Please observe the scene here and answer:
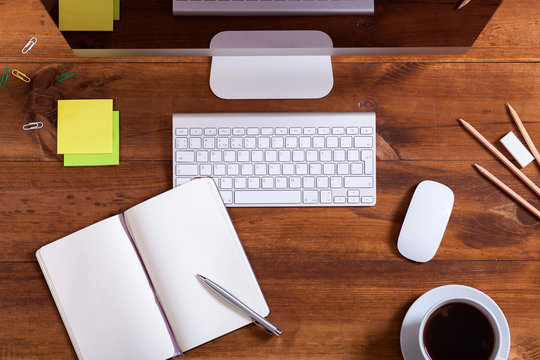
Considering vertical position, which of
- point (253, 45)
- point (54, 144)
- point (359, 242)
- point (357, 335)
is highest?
point (253, 45)

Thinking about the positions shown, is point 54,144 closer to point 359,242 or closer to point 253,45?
point 253,45

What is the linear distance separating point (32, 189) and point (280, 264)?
429 mm

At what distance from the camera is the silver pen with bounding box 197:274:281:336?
0.73 meters

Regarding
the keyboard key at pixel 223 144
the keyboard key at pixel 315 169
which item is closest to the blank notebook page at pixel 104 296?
the keyboard key at pixel 223 144

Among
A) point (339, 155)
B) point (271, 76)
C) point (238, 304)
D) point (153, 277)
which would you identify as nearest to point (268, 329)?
point (238, 304)

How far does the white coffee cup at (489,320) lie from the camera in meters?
0.64

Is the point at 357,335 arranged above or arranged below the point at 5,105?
below

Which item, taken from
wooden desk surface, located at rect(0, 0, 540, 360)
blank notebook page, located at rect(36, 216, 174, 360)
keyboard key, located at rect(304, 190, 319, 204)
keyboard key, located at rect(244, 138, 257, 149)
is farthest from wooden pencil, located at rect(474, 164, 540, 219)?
blank notebook page, located at rect(36, 216, 174, 360)

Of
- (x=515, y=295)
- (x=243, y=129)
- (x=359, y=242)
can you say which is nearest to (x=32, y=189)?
(x=243, y=129)

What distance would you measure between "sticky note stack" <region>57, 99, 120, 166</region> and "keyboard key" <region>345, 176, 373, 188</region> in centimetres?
38

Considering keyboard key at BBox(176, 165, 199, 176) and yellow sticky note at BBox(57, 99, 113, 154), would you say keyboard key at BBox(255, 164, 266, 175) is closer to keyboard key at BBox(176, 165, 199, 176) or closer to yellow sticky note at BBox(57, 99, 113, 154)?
keyboard key at BBox(176, 165, 199, 176)

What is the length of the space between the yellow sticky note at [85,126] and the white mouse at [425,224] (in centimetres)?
50

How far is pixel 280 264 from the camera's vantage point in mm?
782

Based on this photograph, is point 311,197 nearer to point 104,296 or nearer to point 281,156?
point 281,156
